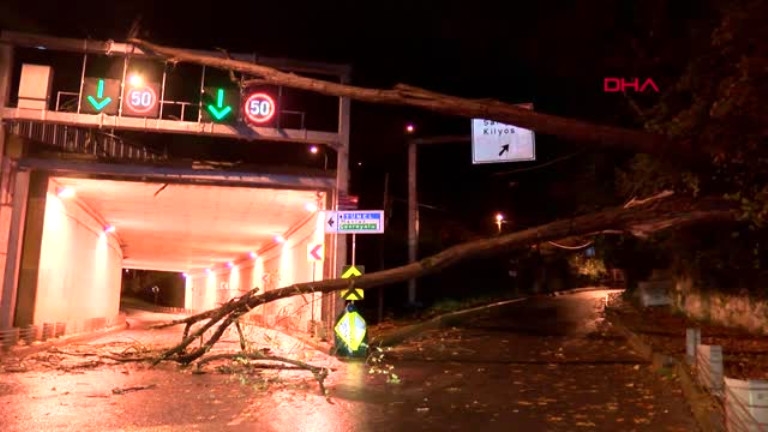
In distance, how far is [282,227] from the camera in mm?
28578

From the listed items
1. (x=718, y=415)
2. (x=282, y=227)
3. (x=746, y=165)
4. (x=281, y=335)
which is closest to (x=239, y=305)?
(x=718, y=415)

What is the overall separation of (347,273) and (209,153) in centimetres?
1166

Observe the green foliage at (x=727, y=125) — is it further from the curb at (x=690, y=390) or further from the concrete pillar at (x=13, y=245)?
the concrete pillar at (x=13, y=245)

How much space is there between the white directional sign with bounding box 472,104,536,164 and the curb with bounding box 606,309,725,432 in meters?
4.89

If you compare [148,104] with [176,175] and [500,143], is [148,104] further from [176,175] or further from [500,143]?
[500,143]

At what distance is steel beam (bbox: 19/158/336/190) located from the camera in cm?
1922

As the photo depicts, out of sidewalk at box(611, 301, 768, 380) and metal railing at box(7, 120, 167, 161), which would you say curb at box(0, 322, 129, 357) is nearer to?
metal railing at box(7, 120, 167, 161)

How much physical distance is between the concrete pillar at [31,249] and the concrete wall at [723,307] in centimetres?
1881

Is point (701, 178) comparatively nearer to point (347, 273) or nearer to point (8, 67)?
point (347, 273)

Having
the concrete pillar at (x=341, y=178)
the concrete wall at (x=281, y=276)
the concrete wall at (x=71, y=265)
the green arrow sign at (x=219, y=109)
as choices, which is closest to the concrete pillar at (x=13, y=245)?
the concrete wall at (x=71, y=265)

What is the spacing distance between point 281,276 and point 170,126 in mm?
12146

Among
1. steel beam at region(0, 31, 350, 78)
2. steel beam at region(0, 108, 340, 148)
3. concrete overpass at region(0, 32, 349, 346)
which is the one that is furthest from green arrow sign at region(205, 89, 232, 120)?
steel beam at region(0, 31, 350, 78)

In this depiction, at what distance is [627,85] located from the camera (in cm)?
1719

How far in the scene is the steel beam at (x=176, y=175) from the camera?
19219mm
